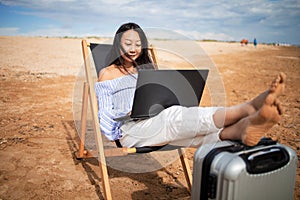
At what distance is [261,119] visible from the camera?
150 centimetres

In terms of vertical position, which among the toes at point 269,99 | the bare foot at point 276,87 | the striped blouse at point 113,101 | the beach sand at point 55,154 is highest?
the bare foot at point 276,87

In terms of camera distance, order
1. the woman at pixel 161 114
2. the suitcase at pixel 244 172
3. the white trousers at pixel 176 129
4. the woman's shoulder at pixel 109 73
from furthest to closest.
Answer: the woman's shoulder at pixel 109 73 < the white trousers at pixel 176 129 < the woman at pixel 161 114 < the suitcase at pixel 244 172

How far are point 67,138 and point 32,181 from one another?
3.52 feet

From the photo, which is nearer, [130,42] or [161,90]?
[161,90]

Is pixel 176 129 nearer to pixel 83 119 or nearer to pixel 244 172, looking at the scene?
pixel 244 172

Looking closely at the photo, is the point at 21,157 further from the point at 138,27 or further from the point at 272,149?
the point at 272,149

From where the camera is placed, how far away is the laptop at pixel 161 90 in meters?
2.02

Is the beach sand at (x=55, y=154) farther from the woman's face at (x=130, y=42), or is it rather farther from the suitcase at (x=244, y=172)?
the woman's face at (x=130, y=42)

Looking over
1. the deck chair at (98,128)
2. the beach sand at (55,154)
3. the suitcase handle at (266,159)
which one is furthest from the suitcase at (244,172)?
the beach sand at (55,154)

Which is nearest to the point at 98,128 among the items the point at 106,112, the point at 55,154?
the point at 106,112

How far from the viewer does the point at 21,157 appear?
9.19 feet

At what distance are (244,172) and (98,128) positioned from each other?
47.7 inches

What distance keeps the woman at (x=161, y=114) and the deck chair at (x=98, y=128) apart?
120 mm

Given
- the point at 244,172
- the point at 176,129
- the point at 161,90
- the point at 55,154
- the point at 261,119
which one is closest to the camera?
the point at 244,172
